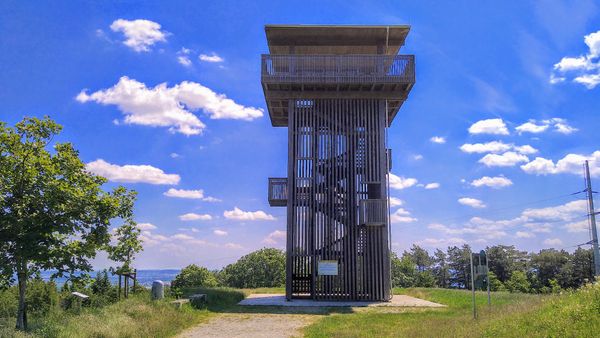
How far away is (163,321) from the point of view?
12539 millimetres

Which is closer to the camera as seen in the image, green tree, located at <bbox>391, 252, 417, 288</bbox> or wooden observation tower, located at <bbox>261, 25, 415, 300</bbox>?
wooden observation tower, located at <bbox>261, 25, 415, 300</bbox>

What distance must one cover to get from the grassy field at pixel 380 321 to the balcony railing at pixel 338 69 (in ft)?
32.9

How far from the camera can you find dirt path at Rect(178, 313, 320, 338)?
12.0m

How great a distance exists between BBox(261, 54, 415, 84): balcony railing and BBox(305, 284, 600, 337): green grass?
33.3 ft

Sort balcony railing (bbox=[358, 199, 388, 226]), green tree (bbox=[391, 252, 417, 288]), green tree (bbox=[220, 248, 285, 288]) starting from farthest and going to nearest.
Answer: green tree (bbox=[220, 248, 285, 288])
green tree (bbox=[391, 252, 417, 288])
balcony railing (bbox=[358, 199, 388, 226])

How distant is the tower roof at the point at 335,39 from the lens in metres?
21.3

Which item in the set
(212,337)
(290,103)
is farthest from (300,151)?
(212,337)

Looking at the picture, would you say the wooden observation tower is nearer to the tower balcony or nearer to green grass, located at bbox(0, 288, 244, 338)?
the tower balcony

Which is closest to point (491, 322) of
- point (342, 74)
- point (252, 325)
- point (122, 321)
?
point (252, 325)

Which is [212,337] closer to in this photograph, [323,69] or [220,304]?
[220,304]

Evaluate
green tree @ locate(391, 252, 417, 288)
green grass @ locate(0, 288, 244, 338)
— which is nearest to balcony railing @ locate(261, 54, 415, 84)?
green grass @ locate(0, 288, 244, 338)

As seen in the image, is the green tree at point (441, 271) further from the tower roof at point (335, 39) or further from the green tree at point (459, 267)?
the tower roof at point (335, 39)

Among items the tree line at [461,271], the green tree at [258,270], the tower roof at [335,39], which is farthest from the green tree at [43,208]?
the green tree at [258,270]

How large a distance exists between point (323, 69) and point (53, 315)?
47.5ft
